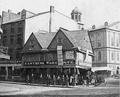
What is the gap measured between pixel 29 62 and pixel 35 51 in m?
1.07

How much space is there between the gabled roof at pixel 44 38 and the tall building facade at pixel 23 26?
1017 mm

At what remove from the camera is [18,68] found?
1953 centimetres

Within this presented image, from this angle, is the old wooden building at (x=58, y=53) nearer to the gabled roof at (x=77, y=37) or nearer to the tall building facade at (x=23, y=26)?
the gabled roof at (x=77, y=37)

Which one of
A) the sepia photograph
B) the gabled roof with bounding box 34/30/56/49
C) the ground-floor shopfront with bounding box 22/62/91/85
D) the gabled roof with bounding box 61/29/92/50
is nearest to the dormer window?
the sepia photograph

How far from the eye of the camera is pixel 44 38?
18109mm

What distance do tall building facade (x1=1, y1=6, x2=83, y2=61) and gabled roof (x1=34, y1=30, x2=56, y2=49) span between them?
102cm

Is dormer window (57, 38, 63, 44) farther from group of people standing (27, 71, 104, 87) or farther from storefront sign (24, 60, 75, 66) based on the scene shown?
group of people standing (27, 71, 104, 87)

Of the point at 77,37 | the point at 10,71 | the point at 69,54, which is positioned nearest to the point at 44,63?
the point at 69,54

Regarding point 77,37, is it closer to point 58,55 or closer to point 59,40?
point 59,40

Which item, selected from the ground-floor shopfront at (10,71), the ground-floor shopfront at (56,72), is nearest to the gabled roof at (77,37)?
the ground-floor shopfront at (56,72)

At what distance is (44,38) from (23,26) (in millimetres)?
3986

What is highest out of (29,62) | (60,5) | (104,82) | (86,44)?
(60,5)

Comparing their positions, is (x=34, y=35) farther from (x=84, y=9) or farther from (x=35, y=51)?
(x=84, y=9)

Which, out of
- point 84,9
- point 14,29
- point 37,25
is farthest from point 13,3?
point 14,29
